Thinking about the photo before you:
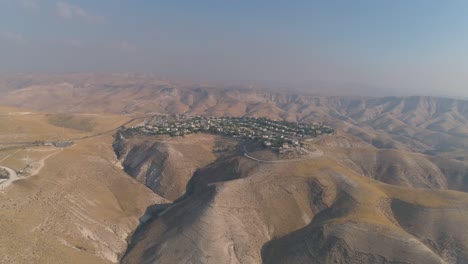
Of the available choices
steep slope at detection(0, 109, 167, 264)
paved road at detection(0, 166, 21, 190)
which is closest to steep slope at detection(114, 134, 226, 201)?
steep slope at detection(0, 109, 167, 264)

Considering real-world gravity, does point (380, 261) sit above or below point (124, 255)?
above

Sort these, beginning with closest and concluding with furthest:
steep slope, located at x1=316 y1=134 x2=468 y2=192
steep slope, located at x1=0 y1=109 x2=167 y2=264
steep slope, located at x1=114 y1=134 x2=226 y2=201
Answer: steep slope, located at x1=0 y1=109 x2=167 y2=264 < steep slope, located at x1=114 y1=134 x2=226 y2=201 < steep slope, located at x1=316 y1=134 x2=468 y2=192

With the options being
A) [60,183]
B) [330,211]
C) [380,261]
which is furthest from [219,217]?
[60,183]

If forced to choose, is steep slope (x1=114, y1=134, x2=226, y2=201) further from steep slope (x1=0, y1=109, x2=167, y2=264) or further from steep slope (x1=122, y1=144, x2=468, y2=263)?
steep slope (x1=122, y1=144, x2=468, y2=263)

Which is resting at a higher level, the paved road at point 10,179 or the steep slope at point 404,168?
the paved road at point 10,179

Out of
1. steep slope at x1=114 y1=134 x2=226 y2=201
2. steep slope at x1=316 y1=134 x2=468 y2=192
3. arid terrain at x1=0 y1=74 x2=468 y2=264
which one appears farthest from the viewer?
steep slope at x1=316 y1=134 x2=468 y2=192

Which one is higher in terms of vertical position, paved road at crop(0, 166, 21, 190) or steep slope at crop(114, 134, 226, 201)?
paved road at crop(0, 166, 21, 190)

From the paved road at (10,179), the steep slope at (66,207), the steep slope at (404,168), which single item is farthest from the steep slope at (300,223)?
the paved road at (10,179)

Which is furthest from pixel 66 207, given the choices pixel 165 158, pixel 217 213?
pixel 165 158

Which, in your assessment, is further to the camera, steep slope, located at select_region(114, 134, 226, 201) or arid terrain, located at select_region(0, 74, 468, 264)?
steep slope, located at select_region(114, 134, 226, 201)

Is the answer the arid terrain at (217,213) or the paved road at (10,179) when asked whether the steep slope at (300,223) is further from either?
the paved road at (10,179)

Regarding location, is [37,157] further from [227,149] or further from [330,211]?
[330,211]
